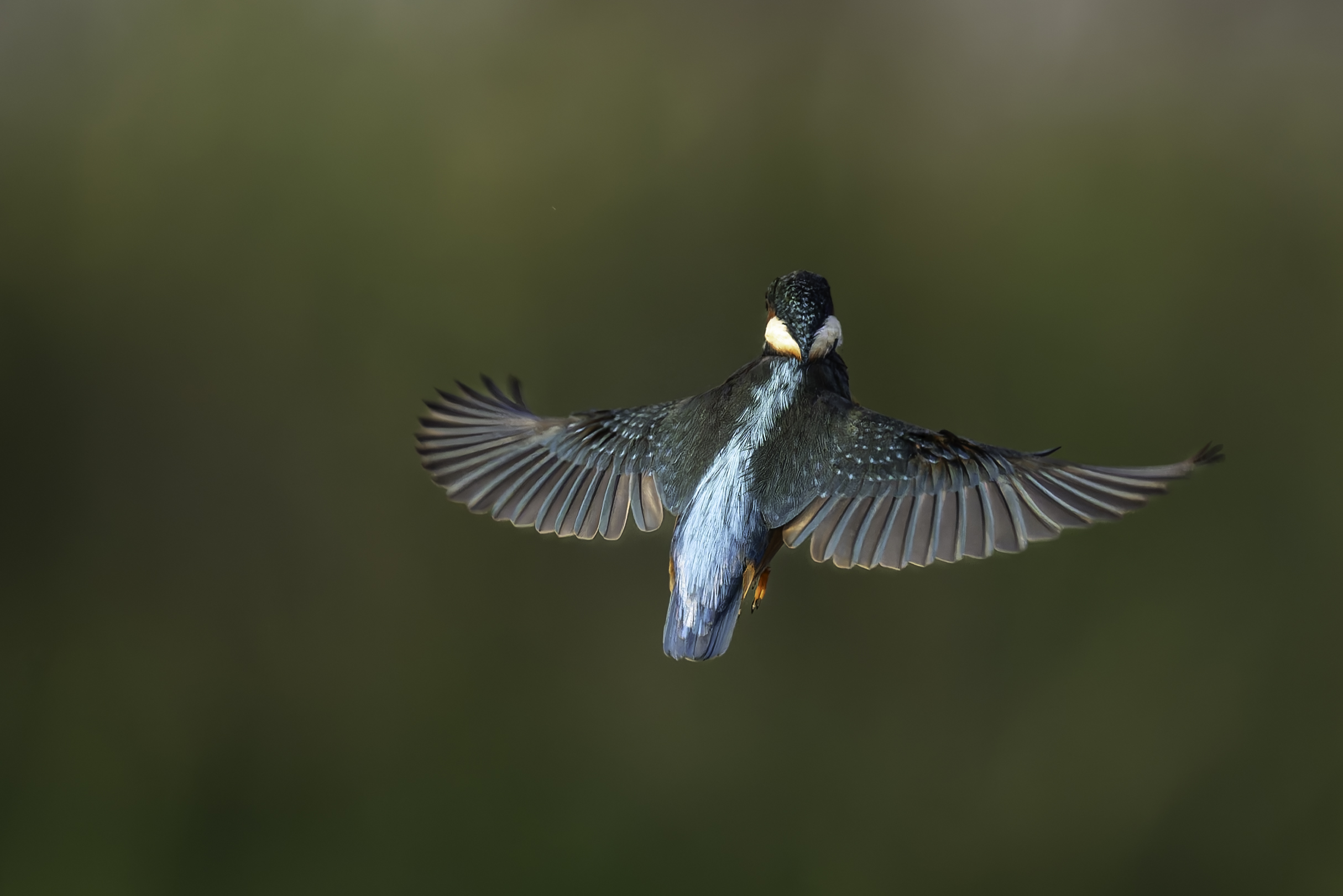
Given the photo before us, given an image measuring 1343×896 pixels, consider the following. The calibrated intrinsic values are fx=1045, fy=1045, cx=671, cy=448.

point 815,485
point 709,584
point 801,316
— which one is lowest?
point 709,584

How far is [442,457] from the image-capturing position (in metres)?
0.96

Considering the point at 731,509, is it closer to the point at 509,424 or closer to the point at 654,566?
the point at 509,424

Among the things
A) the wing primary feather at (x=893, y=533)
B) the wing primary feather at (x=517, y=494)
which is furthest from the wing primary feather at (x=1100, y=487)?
the wing primary feather at (x=517, y=494)

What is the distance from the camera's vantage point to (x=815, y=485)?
762mm

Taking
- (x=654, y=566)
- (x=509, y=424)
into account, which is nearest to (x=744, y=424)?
(x=509, y=424)

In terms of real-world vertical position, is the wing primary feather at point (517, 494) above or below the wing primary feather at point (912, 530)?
below

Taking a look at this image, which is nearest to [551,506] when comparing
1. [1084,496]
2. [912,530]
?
[912,530]

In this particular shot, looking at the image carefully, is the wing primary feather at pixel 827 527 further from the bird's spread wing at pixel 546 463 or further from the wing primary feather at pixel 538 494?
the wing primary feather at pixel 538 494

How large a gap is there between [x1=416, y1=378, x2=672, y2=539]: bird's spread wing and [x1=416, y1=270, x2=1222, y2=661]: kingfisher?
0.12 ft

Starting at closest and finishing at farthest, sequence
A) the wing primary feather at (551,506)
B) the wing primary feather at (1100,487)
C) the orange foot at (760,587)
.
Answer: the wing primary feather at (1100,487), the orange foot at (760,587), the wing primary feather at (551,506)

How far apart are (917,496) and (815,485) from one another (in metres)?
0.08

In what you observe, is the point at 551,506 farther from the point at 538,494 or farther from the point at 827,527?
the point at 827,527

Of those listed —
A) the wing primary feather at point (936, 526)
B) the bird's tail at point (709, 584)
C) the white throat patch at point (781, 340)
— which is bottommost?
the bird's tail at point (709, 584)

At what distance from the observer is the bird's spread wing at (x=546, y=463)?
0.88m
